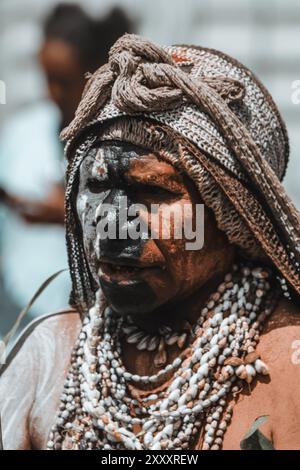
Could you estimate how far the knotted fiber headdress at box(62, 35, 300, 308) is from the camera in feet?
11.6

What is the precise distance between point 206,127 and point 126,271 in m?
0.39

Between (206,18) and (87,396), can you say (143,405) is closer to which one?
(87,396)

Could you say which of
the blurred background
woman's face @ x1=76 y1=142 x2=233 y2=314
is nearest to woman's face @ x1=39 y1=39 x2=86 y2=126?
the blurred background

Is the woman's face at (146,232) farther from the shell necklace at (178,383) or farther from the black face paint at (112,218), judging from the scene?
the shell necklace at (178,383)

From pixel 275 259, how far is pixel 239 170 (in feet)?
0.76

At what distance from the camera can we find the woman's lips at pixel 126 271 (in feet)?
11.6

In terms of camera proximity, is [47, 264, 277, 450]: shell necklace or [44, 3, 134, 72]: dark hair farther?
[44, 3, 134, 72]: dark hair

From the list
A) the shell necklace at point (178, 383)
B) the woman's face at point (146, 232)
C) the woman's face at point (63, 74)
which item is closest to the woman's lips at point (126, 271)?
the woman's face at point (146, 232)

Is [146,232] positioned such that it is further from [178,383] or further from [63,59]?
[63,59]

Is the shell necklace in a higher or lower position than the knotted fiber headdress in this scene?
lower

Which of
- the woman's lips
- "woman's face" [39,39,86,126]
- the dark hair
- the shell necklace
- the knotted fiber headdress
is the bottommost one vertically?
the shell necklace

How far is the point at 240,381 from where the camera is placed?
3547 millimetres

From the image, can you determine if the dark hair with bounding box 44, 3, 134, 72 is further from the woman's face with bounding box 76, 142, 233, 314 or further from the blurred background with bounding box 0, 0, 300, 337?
the woman's face with bounding box 76, 142, 233, 314

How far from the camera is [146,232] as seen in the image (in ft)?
11.5
